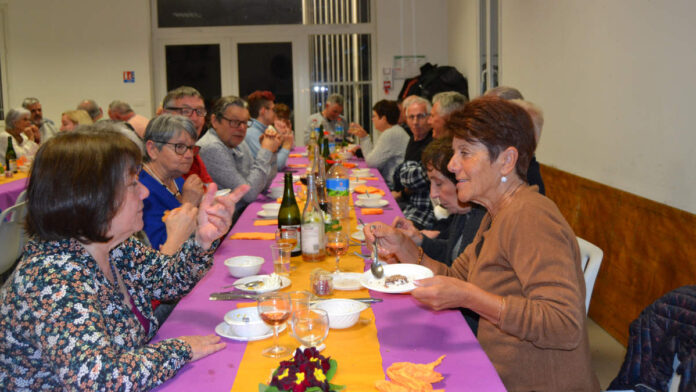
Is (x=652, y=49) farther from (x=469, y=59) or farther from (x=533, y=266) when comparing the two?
(x=469, y=59)

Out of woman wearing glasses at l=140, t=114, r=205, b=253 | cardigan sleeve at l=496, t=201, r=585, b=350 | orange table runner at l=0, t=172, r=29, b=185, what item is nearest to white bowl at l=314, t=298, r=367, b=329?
cardigan sleeve at l=496, t=201, r=585, b=350

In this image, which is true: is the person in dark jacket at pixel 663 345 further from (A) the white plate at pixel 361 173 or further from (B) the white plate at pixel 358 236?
(A) the white plate at pixel 361 173

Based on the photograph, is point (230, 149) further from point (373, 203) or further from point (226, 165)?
point (373, 203)

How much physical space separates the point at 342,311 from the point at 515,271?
18.7 inches

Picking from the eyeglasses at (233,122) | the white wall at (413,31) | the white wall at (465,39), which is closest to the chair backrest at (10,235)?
the eyeglasses at (233,122)

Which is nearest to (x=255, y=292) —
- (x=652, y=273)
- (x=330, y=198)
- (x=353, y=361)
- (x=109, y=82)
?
(x=353, y=361)

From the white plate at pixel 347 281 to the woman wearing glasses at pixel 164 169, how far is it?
36.5 inches

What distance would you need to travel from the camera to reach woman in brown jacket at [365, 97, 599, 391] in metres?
1.44

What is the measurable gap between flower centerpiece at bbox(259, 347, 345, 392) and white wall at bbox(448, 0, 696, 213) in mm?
2287

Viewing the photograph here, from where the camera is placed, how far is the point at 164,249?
2.21m

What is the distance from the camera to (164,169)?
290cm

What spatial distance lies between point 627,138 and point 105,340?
3095 millimetres

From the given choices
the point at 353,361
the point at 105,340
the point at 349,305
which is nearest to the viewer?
the point at 105,340

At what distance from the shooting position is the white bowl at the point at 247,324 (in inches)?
61.4
